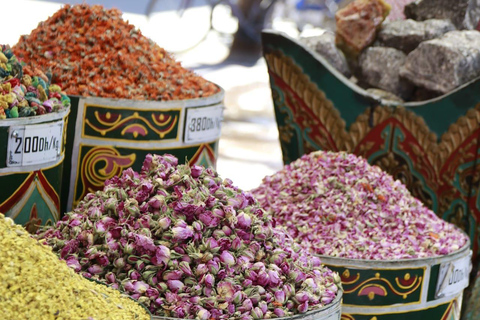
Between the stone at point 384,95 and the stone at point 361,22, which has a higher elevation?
the stone at point 361,22

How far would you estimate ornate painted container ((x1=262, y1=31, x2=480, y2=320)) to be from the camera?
94.9 inches

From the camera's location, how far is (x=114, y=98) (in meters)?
1.90

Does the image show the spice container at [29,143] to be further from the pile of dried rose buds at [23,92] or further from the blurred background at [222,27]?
the blurred background at [222,27]

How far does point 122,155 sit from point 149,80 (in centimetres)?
21

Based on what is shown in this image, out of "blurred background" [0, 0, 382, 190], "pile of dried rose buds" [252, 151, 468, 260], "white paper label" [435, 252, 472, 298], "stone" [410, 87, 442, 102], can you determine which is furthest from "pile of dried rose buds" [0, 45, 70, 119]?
"blurred background" [0, 0, 382, 190]

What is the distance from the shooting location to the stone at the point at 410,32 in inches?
104

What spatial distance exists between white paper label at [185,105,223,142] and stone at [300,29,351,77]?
73 centimetres

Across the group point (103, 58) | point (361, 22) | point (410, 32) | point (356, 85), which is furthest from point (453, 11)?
point (103, 58)

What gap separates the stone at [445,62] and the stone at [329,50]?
0.84 ft

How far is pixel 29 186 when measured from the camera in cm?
159

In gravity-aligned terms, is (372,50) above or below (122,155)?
above

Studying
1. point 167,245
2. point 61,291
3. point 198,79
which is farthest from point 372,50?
point 61,291

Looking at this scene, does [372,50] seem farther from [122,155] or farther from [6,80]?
[6,80]

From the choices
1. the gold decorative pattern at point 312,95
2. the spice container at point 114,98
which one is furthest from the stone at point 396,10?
the spice container at point 114,98
